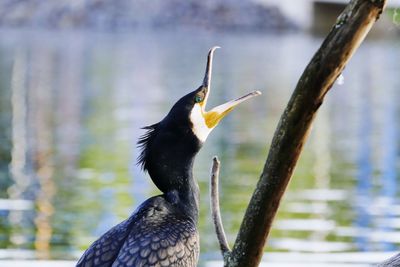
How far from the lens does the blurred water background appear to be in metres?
10.7

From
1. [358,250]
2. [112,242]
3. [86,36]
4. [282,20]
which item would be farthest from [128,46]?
[112,242]

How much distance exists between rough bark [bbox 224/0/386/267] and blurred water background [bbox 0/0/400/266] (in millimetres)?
313

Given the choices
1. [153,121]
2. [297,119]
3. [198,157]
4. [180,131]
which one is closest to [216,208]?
[180,131]

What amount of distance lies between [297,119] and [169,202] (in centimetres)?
131

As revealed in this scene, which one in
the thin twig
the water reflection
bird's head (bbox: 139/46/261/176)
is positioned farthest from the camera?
the water reflection

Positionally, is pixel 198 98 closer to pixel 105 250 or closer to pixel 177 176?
pixel 177 176

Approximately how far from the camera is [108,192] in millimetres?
12680

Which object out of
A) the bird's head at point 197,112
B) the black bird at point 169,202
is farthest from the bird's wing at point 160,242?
the bird's head at point 197,112

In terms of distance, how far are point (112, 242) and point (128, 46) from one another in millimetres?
32744

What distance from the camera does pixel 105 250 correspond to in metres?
4.84

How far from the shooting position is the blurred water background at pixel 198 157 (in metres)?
10.7

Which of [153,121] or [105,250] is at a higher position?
[153,121]

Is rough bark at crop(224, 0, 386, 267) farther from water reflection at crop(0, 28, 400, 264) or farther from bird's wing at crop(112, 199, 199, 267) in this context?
water reflection at crop(0, 28, 400, 264)

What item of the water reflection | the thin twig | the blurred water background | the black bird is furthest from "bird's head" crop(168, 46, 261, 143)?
the water reflection
